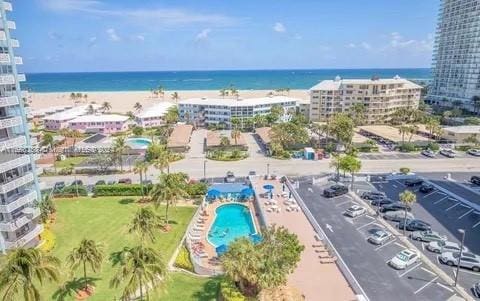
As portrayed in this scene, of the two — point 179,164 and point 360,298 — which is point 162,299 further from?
point 179,164

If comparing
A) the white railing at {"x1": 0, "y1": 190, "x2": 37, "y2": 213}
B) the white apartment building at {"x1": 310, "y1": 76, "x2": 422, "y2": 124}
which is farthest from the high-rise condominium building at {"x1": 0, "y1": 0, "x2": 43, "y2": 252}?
the white apartment building at {"x1": 310, "y1": 76, "x2": 422, "y2": 124}

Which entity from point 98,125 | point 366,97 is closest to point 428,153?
point 366,97

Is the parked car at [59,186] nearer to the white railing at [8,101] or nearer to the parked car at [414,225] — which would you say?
the white railing at [8,101]

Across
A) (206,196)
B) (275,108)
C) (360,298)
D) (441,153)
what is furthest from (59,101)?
(360,298)

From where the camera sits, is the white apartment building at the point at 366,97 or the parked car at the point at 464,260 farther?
the white apartment building at the point at 366,97

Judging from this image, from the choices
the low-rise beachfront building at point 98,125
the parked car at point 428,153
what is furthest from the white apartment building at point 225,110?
the parked car at point 428,153
